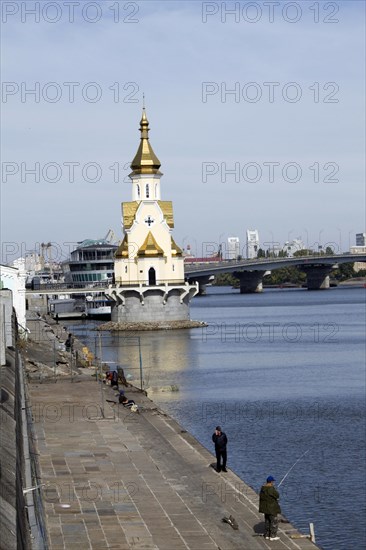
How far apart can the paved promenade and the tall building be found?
5909 centimetres

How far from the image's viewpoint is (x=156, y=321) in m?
85.6

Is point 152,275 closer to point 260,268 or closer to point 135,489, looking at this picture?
point 260,268

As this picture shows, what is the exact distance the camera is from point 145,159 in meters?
87.3

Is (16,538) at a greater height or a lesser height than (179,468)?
greater

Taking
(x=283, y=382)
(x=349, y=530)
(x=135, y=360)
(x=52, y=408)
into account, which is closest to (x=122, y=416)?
(x=52, y=408)

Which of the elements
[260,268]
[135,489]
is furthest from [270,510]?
[260,268]

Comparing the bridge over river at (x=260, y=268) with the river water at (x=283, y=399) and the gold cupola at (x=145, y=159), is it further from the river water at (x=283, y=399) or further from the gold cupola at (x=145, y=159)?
the river water at (x=283, y=399)

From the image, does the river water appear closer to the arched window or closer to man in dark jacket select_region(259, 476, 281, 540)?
man in dark jacket select_region(259, 476, 281, 540)

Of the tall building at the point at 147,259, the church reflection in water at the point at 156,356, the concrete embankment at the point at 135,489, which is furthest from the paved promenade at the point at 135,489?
the tall building at the point at 147,259

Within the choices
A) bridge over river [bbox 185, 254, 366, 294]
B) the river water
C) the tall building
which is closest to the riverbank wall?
the river water

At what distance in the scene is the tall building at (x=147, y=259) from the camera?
281 ft

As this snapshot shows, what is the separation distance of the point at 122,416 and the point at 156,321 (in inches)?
2325

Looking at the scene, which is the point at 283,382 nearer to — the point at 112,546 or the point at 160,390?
the point at 160,390

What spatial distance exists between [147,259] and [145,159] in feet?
26.8
